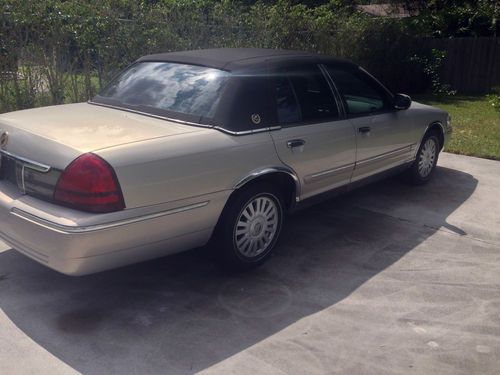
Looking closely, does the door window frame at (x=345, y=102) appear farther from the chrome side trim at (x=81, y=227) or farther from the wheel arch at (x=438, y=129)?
the chrome side trim at (x=81, y=227)

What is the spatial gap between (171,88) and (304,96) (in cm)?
113

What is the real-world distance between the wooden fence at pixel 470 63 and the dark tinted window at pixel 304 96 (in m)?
12.6

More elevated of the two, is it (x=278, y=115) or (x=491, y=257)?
(x=278, y=115)

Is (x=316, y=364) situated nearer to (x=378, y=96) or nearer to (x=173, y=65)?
(x=173, y=65)

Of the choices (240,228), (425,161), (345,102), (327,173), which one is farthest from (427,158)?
(240,228)

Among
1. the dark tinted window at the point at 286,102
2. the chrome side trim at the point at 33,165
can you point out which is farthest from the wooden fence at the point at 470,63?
the chrome side trim at the point at 33,165

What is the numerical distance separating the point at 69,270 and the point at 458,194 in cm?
480

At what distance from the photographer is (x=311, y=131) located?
4883 mm

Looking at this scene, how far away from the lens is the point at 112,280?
4387mm

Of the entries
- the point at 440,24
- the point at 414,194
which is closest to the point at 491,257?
the point at 414,194

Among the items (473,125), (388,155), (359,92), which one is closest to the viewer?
(359,92)

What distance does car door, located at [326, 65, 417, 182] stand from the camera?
17.9 ft

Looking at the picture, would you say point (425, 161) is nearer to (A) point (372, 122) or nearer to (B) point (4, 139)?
(A) point (372, 122)

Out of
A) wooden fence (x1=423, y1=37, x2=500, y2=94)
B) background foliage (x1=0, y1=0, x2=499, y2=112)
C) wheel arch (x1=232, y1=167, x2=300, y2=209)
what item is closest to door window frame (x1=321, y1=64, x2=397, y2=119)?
wheel arch (x1=232, y1=167, x2=300, y2=209)
